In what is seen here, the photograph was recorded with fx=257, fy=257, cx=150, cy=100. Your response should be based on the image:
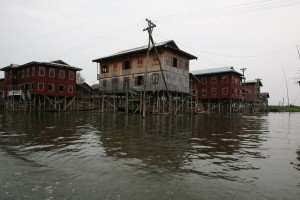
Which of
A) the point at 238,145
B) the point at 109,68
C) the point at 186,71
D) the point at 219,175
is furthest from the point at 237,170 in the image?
the point at 109,68

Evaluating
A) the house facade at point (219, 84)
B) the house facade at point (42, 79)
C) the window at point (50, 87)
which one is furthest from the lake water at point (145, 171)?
the house facade at point (219, 84)

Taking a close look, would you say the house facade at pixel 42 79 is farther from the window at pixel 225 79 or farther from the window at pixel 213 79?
the window at pixel 225 79

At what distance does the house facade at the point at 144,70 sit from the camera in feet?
105

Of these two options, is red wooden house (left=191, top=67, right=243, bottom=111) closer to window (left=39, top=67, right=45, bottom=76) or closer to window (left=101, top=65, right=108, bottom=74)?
window (left=101, top=65, right=108, bottom=74)

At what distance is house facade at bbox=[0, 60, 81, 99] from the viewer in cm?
4041

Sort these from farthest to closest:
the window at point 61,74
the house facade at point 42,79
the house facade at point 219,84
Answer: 1. the house facade at point 219,84
2. the window at point 61,74
3. the house facade at point 42,79

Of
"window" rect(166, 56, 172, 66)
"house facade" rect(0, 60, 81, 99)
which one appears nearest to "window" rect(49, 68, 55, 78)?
"house facade" rect(0, 60, 81, 99)

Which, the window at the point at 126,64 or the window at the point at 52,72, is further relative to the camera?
the window at the point at 52,72

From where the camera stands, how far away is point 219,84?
4931 cm

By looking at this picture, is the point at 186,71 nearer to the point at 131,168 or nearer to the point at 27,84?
the point at 27,84

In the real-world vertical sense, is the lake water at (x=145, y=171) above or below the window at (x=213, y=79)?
below

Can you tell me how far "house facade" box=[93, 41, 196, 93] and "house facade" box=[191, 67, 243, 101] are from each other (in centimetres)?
1262

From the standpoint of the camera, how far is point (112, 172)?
5738 millimetres

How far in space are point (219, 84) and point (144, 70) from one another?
21463 mm
